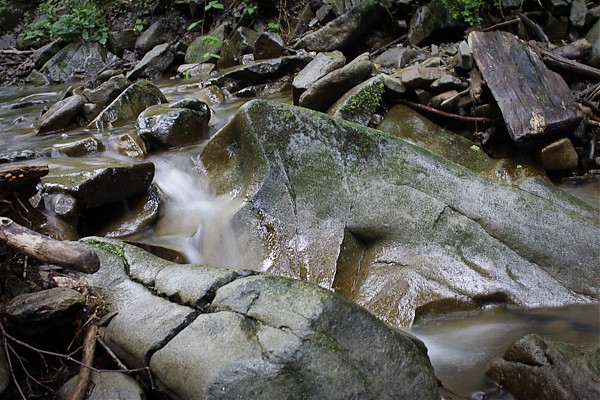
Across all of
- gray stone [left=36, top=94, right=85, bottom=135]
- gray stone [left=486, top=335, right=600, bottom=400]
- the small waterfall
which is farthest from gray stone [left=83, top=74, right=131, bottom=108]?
gray stone [left=486, top=335, right=600, bottom=400]

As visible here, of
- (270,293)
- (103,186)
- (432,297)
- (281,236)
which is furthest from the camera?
(103,186)

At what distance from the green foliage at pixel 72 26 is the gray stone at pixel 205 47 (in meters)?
4.15

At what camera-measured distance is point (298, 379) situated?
7.96 feet

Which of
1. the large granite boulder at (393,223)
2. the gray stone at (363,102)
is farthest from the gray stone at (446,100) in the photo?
the large granite boulder at (393,223)

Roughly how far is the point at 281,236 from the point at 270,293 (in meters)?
1.75

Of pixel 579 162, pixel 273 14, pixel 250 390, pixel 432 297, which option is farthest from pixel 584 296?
pixel 273 14

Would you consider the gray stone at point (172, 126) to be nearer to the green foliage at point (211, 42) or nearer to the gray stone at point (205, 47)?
the green foliage at point (211, 42)

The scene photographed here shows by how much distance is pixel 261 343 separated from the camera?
249 cm

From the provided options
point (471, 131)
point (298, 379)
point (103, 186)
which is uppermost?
point (298, 379)

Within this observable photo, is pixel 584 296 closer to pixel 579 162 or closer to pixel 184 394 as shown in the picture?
pixel 579 162

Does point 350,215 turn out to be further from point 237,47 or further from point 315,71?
point 237,47

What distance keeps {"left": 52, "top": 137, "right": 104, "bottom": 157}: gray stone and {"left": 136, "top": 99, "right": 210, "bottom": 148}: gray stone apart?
1.94 ft

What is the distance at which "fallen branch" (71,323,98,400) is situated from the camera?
253cm

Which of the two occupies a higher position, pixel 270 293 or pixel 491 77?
pixel 270 293
